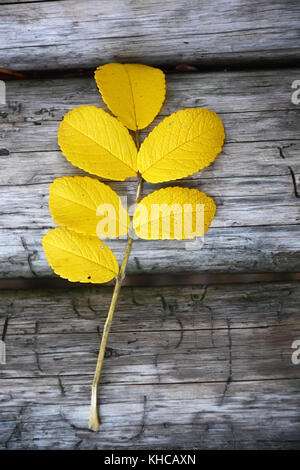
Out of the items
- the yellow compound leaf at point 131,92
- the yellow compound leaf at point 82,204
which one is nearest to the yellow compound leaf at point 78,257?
the yellow compound leaf at point 82,204

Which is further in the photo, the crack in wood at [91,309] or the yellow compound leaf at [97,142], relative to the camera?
the crack in wood at [91,309]

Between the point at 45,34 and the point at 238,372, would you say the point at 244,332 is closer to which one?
the point at 238,372

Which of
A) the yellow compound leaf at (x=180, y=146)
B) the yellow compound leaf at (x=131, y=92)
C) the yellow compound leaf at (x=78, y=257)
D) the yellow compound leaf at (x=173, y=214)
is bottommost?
the yellow compound leaf at (x=78, y=257)

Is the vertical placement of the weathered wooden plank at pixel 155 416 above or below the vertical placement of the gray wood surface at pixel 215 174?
below

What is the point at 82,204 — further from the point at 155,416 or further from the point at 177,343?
the point at 155,416

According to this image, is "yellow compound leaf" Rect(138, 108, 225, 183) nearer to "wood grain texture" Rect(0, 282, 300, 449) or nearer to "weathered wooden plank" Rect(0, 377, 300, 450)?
"wood grain texture" Rect(0, 282, 300, 449)

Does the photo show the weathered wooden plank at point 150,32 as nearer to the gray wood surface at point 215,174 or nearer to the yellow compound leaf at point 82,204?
the gray wood surface at point 215,174
